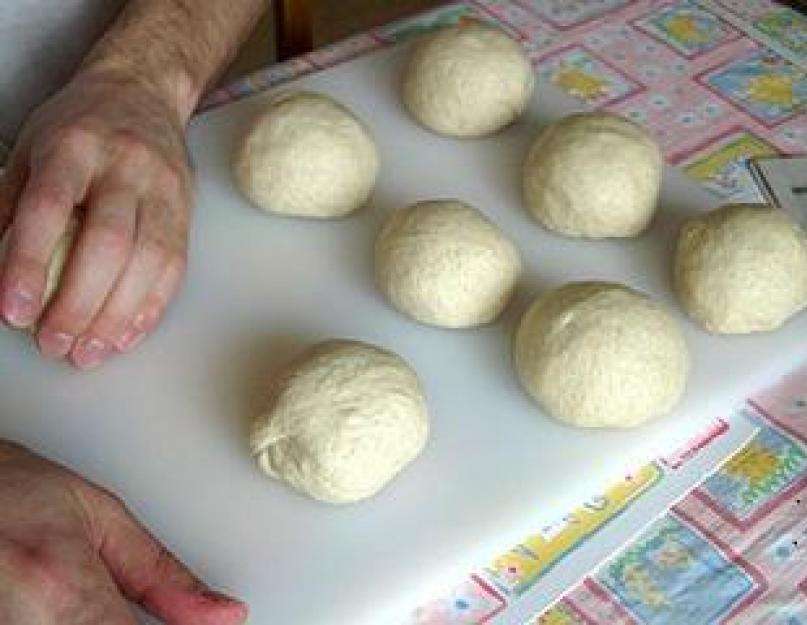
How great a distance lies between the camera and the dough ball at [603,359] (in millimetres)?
879

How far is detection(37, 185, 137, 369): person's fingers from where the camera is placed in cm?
88

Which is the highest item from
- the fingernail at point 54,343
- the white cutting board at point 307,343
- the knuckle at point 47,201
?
the knuckle at point 47,201

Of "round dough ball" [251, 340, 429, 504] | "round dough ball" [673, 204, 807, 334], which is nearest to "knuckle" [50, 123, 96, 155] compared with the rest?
"round dough ball" [251, 340, 429, 504]

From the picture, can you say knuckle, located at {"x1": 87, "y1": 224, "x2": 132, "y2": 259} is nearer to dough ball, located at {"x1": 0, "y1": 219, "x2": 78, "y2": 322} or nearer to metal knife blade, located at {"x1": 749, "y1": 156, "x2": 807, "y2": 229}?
dough ball, located at {"x1": 0, "y1": 219, "x2": 78, "y2": 322}

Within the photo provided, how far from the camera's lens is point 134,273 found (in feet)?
2.99

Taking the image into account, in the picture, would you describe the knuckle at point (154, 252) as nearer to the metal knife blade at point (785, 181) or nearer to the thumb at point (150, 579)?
the thumb at point (150, 579)

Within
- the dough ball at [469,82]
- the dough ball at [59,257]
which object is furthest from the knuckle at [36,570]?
the dough ball at [469,82]

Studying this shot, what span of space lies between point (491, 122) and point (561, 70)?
0.15 meters

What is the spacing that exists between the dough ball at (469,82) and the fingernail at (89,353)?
1.33ft

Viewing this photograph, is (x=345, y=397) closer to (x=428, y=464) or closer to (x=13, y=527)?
(x=428, y=464)

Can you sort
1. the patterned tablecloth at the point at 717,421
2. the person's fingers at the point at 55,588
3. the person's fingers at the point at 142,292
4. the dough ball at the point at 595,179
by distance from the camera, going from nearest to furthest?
the person's fingers at the point at 55,588, the patterned tablecloth at the point at 717,421, the person's fingers at the point at 142,292, the dough ball at the point at 595,179

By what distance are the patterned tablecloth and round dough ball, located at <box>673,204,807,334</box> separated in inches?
2.4

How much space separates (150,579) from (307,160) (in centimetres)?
42

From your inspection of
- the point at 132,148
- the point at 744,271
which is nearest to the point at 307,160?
the point at 132,148
